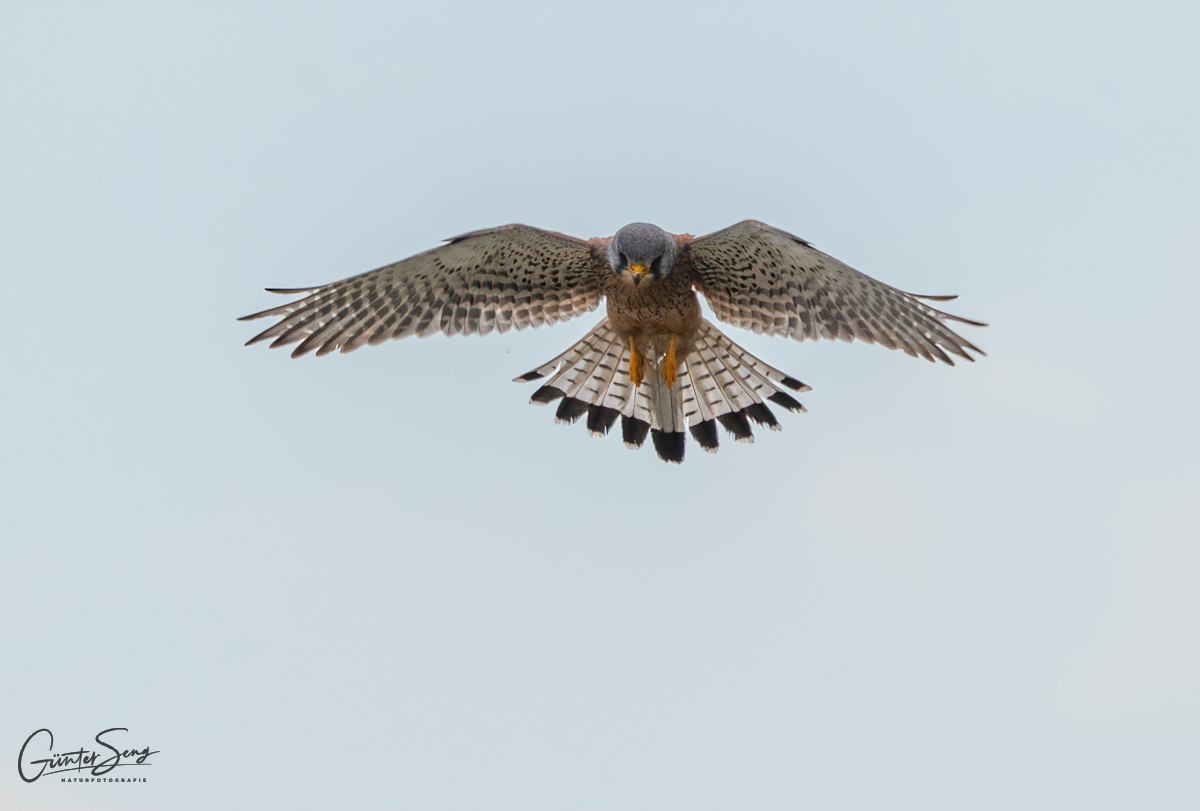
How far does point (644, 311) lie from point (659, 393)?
0.98m

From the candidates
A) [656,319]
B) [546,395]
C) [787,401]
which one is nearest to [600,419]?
[546,395]

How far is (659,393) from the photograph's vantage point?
1182 cm

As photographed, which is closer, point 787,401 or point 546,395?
point 787,401

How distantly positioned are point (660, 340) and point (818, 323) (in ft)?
4.08

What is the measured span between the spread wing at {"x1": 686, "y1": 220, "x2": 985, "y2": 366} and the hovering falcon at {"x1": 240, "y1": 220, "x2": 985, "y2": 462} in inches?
0.4

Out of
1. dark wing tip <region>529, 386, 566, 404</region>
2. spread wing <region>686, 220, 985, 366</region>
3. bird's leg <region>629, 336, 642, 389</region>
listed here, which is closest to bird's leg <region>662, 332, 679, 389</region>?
bird's leg <region>629, 336, 642, 389</region>

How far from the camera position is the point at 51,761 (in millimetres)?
11820

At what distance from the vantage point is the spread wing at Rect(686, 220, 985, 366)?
1061cm

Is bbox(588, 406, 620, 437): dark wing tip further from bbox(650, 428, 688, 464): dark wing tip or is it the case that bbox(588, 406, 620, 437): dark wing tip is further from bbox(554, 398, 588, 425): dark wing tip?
bbox(650, 428, 688, 464): dark wing tip

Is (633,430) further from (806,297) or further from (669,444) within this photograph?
(806,297)

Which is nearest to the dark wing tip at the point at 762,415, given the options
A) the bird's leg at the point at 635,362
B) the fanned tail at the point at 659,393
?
the fanned tail at the point at 659,393

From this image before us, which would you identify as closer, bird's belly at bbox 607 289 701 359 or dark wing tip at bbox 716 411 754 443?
bird's belly at bbox 607 289 701 359

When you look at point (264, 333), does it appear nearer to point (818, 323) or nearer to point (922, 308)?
point (818, 323)

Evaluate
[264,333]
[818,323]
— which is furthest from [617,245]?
[264,333]
